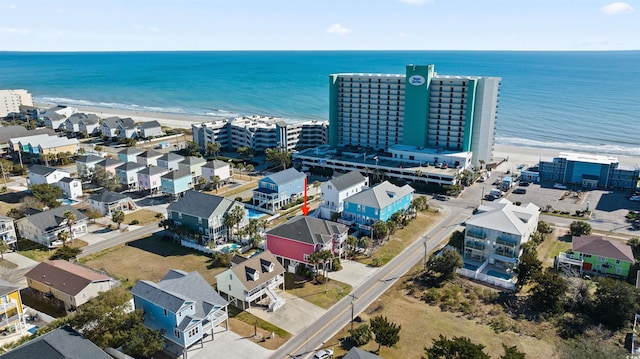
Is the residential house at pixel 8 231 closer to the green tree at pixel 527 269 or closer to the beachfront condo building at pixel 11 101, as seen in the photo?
the green tree at pixel 527 269

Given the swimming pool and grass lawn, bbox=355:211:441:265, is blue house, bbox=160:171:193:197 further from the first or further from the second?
grass lawn, bbox=355:211:441:265

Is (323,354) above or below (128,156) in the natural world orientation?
below

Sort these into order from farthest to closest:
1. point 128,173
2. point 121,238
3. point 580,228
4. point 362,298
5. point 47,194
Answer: point 128,173
point 47,194
point 121,238
point 580,228
point 362,298

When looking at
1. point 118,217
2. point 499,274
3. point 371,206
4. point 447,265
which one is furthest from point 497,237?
point 118,217

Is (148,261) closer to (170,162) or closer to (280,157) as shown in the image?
(170,162)

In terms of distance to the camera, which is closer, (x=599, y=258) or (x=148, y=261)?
(x=599, y=258)

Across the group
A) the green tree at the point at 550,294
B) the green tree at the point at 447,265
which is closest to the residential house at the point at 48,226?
the green tree at the point at 447,265

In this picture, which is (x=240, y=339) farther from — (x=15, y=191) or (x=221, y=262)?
(x=15, y=191)

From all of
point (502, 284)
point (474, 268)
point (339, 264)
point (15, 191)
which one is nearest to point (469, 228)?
point (474, 268)

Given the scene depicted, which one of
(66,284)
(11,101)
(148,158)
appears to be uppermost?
(11,101)
